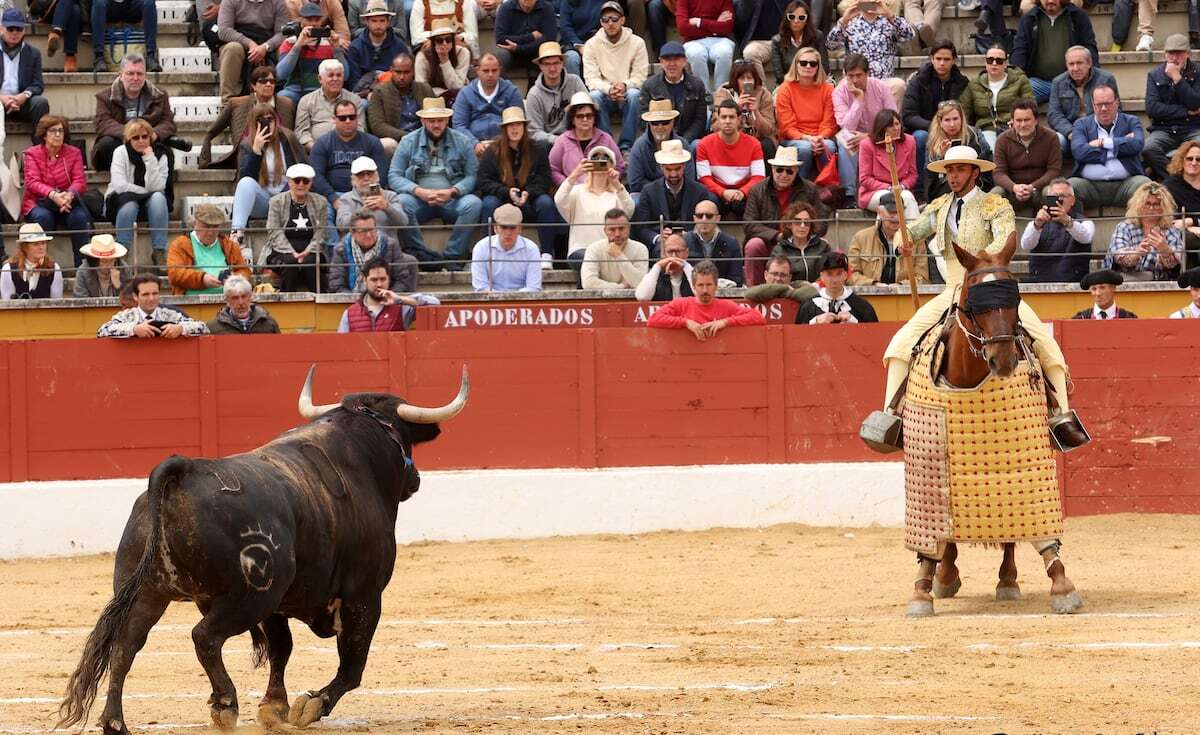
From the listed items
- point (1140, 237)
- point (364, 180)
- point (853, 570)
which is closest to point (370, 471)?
point (853, 570)

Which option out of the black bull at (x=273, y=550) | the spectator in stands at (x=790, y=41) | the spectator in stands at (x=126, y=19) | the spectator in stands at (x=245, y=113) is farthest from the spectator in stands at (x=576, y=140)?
the black bull at (x=273, y=550)

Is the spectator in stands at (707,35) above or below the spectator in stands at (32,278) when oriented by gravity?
above

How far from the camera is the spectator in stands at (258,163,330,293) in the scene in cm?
1310

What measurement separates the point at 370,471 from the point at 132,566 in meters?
0.96

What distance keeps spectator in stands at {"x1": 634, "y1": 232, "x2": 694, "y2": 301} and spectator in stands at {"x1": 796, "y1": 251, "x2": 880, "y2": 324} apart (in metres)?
0.79

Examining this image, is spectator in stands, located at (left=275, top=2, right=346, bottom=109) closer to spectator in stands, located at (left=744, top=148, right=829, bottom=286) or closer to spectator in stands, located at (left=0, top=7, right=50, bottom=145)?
spectator in stands, located at (left=0, top=7, right=50, bottom=145)

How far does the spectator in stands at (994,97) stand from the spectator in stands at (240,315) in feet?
18.0

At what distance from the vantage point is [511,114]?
13695 mm

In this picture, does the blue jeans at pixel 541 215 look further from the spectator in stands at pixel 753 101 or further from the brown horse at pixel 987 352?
the brown horse at pixel 987 352

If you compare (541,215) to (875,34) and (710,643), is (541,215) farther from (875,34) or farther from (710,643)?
(710,643)

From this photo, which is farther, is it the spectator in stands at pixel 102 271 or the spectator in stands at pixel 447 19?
the spectator in stands at pixel 447 19

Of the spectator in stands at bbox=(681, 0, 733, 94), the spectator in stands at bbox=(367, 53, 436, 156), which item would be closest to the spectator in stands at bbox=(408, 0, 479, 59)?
the spectator in stands at bbox=(367, 53, 436, 156)

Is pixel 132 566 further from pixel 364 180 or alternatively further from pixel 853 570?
pixel 364 180

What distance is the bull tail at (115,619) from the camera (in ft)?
19.2
